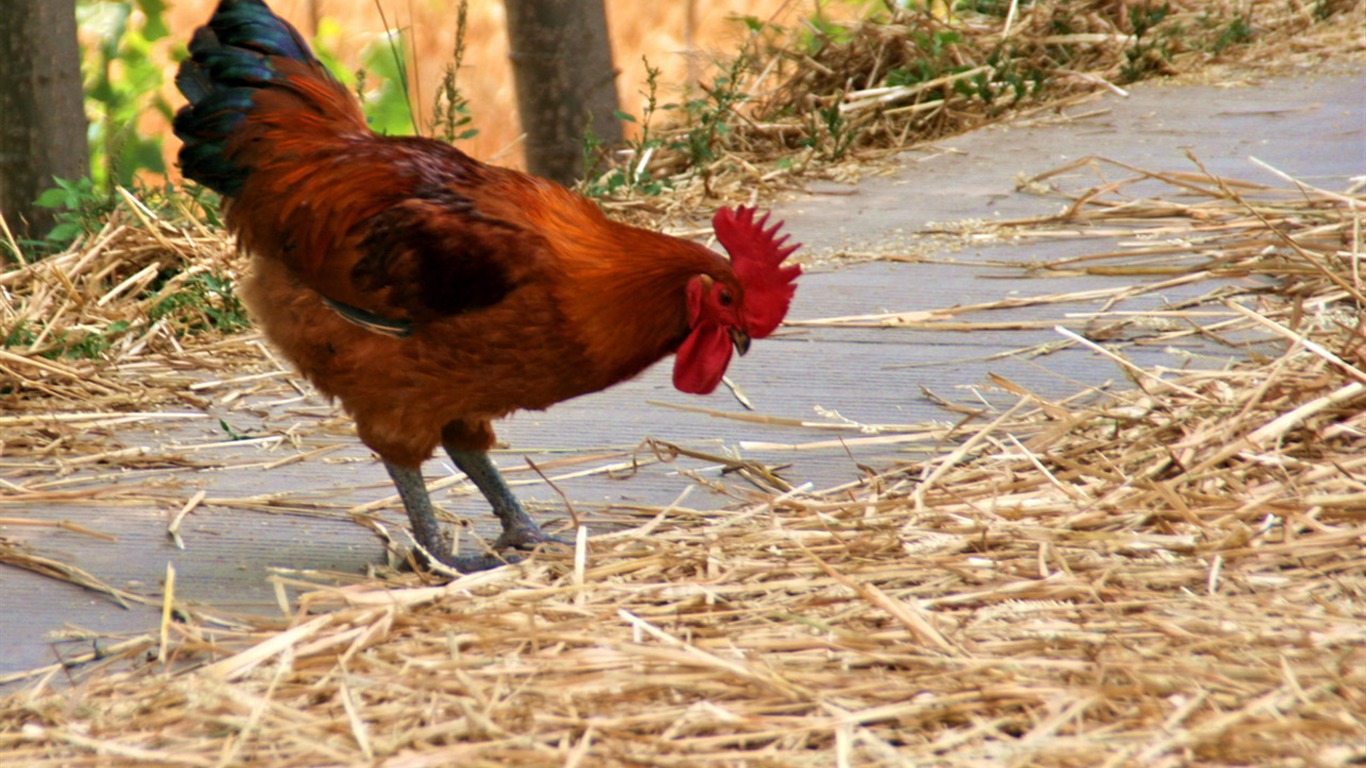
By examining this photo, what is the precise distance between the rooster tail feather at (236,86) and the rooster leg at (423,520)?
0.84 meters

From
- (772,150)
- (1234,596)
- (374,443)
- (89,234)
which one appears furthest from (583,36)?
(1234,596)

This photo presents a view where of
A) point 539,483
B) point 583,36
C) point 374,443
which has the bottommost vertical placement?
point 539,483

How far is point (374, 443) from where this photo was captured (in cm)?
314

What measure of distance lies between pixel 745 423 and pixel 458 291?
1227 millimetres

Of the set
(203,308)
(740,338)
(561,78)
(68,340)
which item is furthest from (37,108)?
(740,338)

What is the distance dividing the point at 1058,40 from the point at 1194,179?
2.89m

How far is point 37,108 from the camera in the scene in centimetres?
555

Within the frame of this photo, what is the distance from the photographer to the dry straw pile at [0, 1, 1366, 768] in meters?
2.09

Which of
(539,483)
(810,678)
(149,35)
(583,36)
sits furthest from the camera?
(149,35)

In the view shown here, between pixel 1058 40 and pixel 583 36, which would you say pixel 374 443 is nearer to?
pixel 583 36

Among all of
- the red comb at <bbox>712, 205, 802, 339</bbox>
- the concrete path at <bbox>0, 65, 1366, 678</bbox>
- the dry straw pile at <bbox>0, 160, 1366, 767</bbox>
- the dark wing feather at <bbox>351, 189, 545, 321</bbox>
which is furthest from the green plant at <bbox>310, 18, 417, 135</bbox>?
the dry straw pile at <bbox>0, 160, 1366, 767</bbox>

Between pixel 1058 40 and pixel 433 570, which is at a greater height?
pixel 1058 40

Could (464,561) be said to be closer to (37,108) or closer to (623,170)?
(37,108)

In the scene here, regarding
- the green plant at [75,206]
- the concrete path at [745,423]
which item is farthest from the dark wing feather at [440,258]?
the green plant at [75,206]
